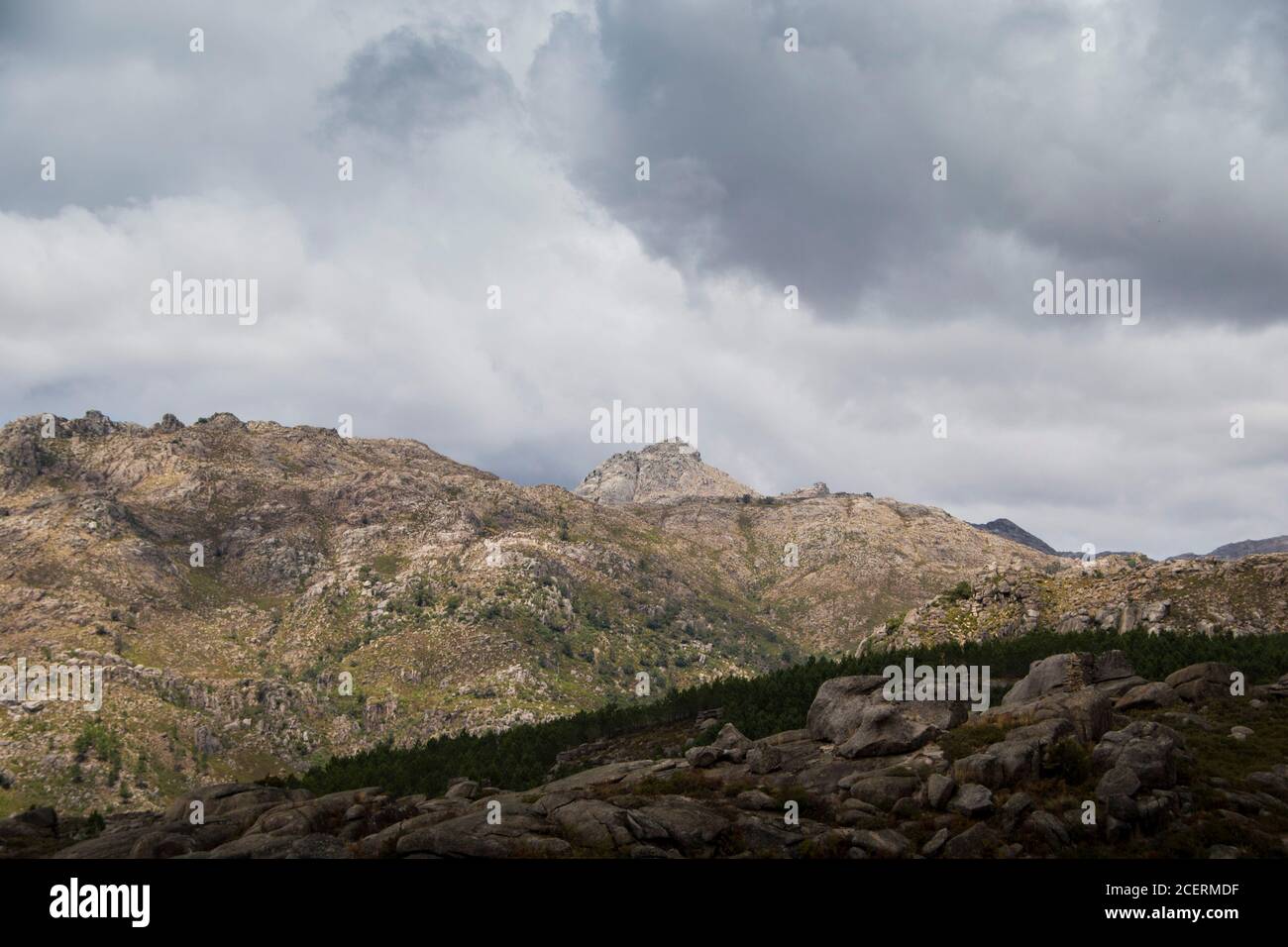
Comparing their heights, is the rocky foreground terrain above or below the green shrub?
below

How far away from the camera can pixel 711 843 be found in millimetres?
48281

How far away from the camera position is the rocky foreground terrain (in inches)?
1833

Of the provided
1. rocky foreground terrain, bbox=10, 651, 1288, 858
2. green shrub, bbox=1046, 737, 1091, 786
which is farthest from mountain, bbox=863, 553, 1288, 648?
green shrub, bbox=1046, 737, 1091, 786

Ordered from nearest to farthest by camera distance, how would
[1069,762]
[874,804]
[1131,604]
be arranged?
[1069,762], [874,804], [1131,604]

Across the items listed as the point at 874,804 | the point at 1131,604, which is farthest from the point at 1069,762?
the point at 1131,604

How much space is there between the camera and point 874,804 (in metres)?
55.1

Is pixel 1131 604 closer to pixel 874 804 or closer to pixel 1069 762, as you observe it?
pixel 1069 762

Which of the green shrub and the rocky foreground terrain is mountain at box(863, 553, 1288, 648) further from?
the green shrub

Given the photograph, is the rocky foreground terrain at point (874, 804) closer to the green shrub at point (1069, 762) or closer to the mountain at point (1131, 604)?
the green shrub at point (1069, 762)

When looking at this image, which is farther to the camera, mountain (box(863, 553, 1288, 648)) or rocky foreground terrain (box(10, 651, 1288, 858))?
mountain (box(863, 553, 1288, 648))
